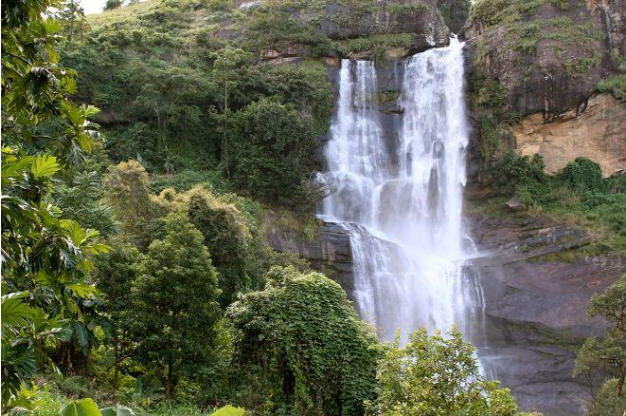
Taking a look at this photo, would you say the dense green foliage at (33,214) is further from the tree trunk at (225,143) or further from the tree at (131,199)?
the tree trunk at (225,143)

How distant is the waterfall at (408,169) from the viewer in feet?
84.5

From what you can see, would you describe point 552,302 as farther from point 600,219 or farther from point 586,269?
point 600,219

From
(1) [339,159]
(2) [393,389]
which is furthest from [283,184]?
(2) [393,389]

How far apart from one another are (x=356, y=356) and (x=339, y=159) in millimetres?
18094

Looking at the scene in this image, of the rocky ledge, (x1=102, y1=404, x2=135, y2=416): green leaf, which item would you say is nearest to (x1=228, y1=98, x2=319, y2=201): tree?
the rocky ledge

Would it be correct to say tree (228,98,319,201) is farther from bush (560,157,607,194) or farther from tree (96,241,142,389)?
tree (96,241,142,389)

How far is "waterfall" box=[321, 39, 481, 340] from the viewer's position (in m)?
25.8

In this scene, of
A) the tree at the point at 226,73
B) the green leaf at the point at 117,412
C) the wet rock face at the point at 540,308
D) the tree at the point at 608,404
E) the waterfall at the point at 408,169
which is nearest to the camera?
the green leaf at the point at 117,412

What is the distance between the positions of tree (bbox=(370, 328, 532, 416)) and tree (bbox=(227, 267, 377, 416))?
320 centimetres

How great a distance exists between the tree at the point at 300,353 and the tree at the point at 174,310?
86 cm

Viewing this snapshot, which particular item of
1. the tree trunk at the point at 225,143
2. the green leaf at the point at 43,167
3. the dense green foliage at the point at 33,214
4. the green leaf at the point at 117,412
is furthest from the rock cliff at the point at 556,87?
the green leaf at the point at 117,412

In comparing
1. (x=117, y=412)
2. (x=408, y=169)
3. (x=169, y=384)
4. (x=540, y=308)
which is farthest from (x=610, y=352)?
(x=408, y=169)

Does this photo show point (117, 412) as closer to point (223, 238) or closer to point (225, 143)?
point (223, 238)

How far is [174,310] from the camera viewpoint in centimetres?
1223
